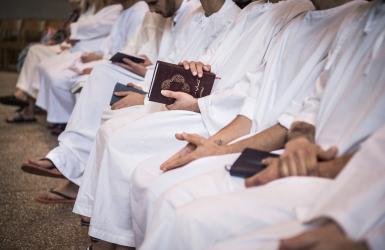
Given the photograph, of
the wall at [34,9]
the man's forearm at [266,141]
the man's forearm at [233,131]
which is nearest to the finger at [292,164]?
the man's forearm at [266,141]

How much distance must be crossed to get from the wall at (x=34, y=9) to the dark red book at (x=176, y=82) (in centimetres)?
985

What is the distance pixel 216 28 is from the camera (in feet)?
9.46

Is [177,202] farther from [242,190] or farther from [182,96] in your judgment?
[182,96]

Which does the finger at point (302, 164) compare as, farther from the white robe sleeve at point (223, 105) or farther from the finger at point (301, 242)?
the white robe sleeve at point (223, 105)

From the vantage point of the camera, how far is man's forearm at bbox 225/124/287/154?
1.82 m

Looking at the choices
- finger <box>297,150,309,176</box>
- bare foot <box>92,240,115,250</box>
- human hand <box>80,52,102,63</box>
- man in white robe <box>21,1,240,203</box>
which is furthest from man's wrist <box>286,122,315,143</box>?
human hand <box>80,52,102,63</box>

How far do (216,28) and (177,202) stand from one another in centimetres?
172

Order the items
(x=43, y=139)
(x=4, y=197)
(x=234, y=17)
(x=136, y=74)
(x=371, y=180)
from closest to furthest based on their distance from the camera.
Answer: (x=371, y=180) → (x=234, y=17) → (x=4, y=197) → (x=136, y=74) → (x=43, y=139)

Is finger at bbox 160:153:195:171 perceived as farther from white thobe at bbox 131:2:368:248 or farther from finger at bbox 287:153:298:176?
finger at bbox 287:153:298:176

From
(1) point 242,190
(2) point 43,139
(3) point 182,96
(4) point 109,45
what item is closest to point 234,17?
(3) point 182,96

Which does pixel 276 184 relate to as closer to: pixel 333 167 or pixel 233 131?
pixel 333 167

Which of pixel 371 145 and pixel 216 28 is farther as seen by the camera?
pixel 216 28

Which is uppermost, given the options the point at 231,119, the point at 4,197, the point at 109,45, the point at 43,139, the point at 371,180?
the point at 371,180

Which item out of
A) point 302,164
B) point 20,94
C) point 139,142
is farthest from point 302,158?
point 20,94
